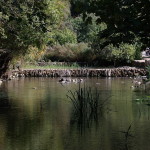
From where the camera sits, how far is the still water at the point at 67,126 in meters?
7.59

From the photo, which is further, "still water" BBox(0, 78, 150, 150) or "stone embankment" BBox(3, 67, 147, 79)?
"stone embankment" BBox(3, 67, 147, 79)

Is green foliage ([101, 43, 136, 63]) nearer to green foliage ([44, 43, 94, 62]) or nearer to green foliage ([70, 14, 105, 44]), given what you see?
green foliage ([44, 43, 94, 62])

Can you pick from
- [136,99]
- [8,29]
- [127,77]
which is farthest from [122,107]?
[127,77]

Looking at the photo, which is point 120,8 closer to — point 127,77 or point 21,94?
point 21,94

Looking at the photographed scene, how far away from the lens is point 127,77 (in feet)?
84.3

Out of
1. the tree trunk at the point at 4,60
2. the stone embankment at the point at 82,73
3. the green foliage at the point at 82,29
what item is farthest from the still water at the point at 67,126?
the green foliage at the point at 82,29

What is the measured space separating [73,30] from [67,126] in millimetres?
29595

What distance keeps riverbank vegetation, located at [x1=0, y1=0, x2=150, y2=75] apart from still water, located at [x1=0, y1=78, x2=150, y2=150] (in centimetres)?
159

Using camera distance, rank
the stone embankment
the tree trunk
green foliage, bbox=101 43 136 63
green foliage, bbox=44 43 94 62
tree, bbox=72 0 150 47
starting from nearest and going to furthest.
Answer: tree, bbox=72 0 150 47 < the tree trunk < the stone embankment < green foliage, bbox=101 43 136 63 < green foliage, bbox=44 43 94 62

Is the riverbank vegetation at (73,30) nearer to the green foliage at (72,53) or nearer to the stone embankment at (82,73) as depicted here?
the green foliage at (72,53)

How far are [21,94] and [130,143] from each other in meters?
9.29

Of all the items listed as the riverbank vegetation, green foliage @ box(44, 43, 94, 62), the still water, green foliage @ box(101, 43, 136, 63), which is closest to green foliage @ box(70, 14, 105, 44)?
the riverbank vegetation

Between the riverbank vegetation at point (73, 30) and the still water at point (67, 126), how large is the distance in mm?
1593

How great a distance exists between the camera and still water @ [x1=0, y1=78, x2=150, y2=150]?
7590 mm
